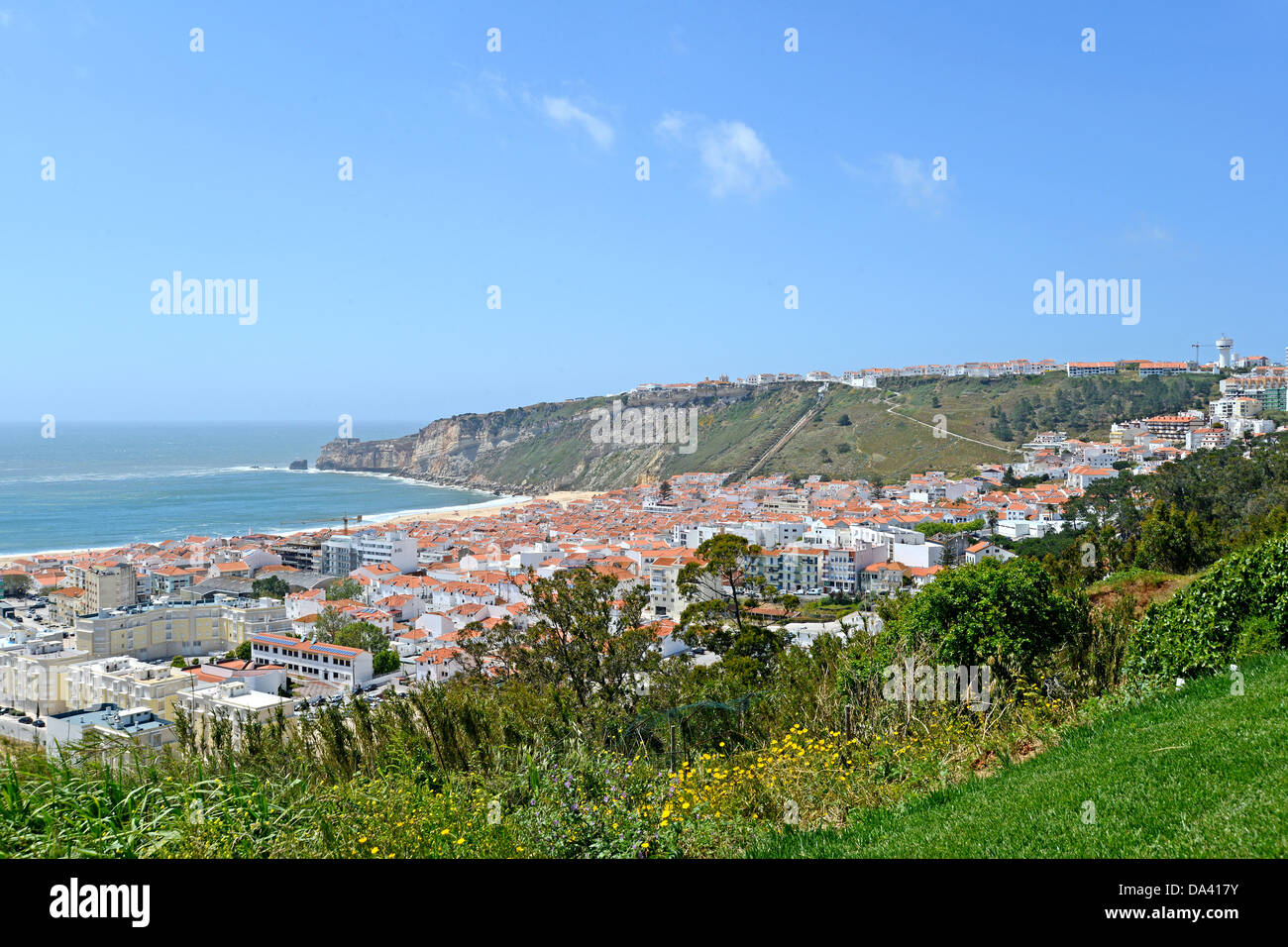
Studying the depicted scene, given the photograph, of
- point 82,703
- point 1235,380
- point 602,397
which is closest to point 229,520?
point 82,703

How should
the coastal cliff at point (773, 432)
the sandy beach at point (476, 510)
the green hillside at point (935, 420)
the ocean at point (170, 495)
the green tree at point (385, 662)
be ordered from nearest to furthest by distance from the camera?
1. the green tree at point (385, 662)
2. the ocean at point (170, 495)
3. the sandy beach at point (476, 510)
4. the green hillside at point (935, 420)
5. the coastal cliff at point (773, 432)

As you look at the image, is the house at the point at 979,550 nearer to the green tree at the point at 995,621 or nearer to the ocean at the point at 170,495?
the green tree at the point at 995,621

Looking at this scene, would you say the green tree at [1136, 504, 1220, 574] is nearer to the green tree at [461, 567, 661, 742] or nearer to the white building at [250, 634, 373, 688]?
the green tree at [461, 567, 661, 742]

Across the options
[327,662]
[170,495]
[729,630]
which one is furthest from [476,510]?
[729,630]

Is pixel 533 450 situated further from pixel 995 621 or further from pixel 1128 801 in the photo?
pixel 1128 801

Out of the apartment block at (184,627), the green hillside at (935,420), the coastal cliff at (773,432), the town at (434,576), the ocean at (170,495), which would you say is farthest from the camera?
the coastal cliff at (773,432)

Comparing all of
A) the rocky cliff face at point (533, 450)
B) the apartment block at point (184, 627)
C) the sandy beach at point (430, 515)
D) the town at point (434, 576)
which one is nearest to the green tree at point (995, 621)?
the town at point (434, 576)
